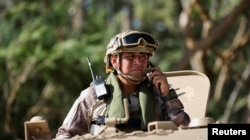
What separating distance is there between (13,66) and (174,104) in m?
10.1

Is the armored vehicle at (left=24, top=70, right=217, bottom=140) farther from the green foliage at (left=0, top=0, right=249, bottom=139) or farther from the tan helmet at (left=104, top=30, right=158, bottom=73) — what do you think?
the green foliage at (left=0, top=0, right=249, bottom=139)

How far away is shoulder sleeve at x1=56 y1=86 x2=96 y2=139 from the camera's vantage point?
608cm

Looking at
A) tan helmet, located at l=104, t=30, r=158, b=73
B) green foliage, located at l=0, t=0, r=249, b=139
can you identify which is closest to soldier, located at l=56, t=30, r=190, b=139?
tan helmet, located at l=104, t=30, r=158, b=73

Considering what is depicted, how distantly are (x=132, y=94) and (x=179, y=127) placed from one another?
1.12 meters

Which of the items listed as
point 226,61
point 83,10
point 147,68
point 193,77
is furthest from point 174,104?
point 83,10

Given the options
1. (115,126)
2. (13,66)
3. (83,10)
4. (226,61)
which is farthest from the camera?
(83,10)

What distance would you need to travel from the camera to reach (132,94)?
6172 millimetres

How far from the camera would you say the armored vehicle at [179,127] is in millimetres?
5016

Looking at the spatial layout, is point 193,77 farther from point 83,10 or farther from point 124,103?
point 83,10

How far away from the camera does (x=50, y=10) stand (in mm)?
18484

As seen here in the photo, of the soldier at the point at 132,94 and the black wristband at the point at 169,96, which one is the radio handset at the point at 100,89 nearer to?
the soldier at the point at 132,94

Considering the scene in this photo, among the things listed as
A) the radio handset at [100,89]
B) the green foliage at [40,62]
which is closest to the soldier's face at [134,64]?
the radio handset at [100,89]

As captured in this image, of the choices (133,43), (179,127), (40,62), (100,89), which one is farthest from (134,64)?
(40,62)

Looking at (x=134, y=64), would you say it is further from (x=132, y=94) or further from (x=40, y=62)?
(x=40, y=62)
